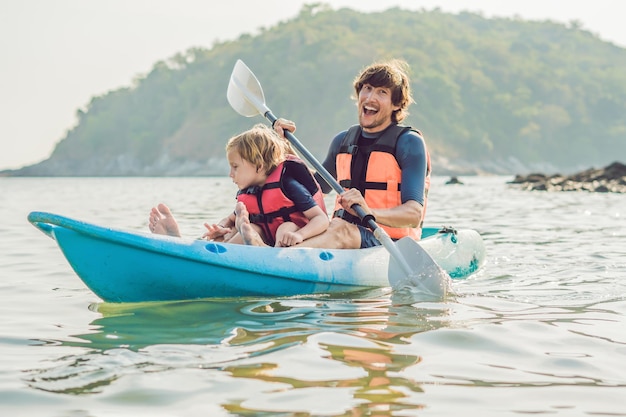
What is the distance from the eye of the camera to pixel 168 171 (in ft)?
302

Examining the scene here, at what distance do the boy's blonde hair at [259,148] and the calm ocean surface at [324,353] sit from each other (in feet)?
2.68

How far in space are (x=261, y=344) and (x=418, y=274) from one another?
167 cm

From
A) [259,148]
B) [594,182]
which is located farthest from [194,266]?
[594,182]

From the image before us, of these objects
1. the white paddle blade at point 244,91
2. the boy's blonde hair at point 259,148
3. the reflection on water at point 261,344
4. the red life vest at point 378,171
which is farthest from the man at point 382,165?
the white paddle blade at point 244,91

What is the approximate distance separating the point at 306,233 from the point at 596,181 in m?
22.1

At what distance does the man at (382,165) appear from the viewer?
518 cm

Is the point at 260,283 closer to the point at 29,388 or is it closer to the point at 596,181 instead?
the point at 29,388

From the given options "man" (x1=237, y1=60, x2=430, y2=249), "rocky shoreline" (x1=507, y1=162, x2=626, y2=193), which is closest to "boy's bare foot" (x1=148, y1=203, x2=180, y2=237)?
"man" (x1=237, y1=60, x2=430, y2=249)

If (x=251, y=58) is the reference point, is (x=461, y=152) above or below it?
below

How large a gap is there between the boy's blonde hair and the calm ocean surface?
2.68ft

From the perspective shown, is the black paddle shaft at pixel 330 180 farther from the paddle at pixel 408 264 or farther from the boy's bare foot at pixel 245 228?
the boy's bare foot at pixel 245 228

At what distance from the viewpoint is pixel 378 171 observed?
5312mm

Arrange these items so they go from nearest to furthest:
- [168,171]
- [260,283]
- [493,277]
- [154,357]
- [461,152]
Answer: [154,357]
[260,283]
[493,277]
[461,152]
[168,171]

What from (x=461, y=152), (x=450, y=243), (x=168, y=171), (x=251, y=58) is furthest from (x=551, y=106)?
(x=450, y=243)
